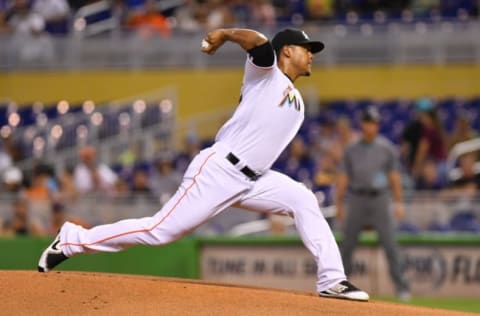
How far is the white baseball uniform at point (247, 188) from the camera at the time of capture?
801cm

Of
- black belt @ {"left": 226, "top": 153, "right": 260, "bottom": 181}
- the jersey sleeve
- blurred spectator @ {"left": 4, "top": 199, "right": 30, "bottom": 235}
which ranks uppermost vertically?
the jersey sleeve

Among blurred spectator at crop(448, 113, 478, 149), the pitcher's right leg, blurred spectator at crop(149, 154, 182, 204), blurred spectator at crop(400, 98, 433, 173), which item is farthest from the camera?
blurred spectator at crop(448, 113, 478, 149)

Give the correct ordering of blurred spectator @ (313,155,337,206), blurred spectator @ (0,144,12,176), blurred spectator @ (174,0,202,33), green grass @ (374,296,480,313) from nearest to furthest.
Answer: green grass @ (374,296,480,313)
blurred spectator @ (313,155,337,206)
blurred spectator @ (0,144,12,176)
blurred spectator @ (174,0,202,33)

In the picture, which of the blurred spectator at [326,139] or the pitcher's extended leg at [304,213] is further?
the blurred spectator at [326,139]

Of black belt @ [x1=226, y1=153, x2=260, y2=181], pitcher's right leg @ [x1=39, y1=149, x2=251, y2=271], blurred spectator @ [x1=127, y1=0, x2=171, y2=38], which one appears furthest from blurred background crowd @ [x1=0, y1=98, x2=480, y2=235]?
pitcher's right leg @ [x1=39, y1=149, x2=251, y2=271]

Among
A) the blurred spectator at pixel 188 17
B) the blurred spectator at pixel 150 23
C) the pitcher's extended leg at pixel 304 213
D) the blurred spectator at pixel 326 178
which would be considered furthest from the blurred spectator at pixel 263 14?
the pitcher's extended leg at pixel 304 213

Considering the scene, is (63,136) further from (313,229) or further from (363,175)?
(313,229)

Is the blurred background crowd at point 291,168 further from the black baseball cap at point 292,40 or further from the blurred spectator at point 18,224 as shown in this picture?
the black baseball cap at point 292,40

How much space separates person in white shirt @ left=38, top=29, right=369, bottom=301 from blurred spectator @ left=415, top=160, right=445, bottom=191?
7016mm

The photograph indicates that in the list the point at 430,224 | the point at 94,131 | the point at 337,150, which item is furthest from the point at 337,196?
the point at 94,131

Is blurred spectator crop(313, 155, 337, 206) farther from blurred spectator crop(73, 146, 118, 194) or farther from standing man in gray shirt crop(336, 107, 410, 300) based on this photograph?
blurred spectator crop(73, 146, 118, 194)

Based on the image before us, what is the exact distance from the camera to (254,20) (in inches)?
827

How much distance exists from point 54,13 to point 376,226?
429 inches

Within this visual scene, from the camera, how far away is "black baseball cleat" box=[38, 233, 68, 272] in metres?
8.35
